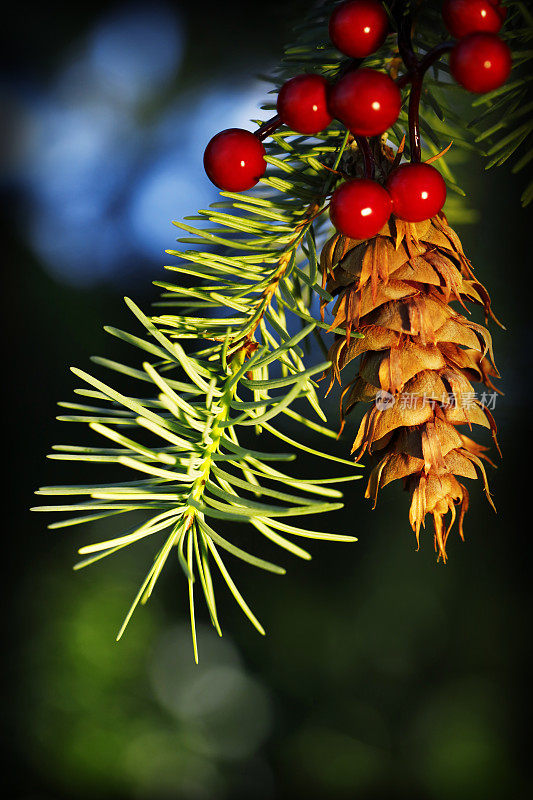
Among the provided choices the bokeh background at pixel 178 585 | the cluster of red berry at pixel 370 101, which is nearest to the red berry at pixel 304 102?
the cluster of red berry at pixel 370 101

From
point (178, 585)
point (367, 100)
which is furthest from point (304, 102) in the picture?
point (178, 585)

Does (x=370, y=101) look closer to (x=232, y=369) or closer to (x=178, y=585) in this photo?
(x=232, y=369)

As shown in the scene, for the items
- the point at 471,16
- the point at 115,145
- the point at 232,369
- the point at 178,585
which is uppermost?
the point at 115,145

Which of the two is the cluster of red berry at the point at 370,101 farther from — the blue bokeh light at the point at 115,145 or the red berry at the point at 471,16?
the blue bokeh light at the point at 115,145

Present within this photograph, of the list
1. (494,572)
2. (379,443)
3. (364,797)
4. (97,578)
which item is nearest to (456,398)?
(379,443)

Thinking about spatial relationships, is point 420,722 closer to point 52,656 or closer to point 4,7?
point 52,656

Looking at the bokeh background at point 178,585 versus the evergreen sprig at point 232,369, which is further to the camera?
the bokeh background at point 178,585

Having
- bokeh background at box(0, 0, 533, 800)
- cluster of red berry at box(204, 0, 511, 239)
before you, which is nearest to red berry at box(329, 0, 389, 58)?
cluster of red berry at box(204, 0, 511, 239)
